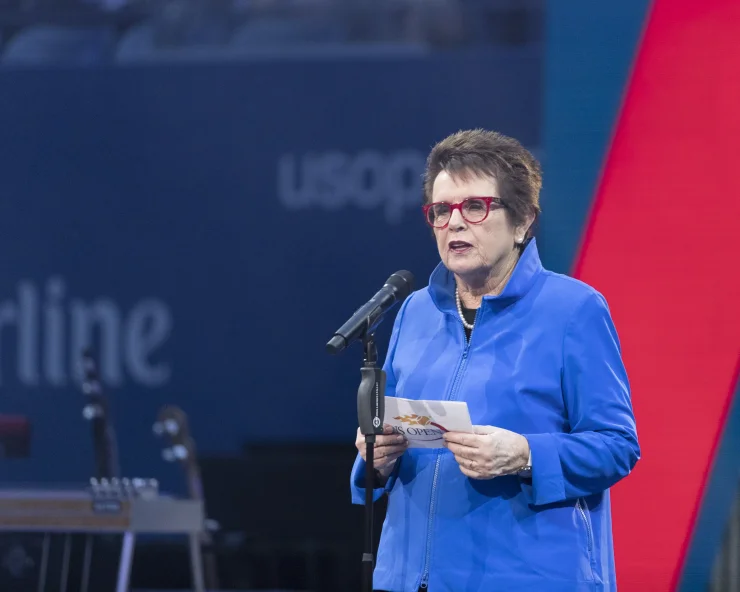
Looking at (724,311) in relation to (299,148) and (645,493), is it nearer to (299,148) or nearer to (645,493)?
(645,493)

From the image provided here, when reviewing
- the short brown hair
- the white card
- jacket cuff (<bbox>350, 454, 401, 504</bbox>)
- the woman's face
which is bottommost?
jacket cuff (<bbox>350, 454, 401, 504</bbox>)

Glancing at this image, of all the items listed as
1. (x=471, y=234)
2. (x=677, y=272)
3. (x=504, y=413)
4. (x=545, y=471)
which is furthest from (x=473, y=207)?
(x=677, y=272)

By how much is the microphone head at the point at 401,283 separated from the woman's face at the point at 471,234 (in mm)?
A: 96

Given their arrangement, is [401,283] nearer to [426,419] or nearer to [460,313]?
[460,313]

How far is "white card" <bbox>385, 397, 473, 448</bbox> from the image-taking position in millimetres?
1968

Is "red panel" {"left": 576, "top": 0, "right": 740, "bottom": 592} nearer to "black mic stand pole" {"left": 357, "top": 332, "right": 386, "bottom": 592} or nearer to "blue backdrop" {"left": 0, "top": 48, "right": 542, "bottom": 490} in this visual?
"black mic stand pole" {"left": 357, "top": 332, "right": 386, "bottom": 592}

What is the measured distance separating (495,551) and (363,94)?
13.8 feet

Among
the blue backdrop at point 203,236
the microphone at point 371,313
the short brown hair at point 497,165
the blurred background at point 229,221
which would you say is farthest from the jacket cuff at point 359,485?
the blue backdrop at point 203,236

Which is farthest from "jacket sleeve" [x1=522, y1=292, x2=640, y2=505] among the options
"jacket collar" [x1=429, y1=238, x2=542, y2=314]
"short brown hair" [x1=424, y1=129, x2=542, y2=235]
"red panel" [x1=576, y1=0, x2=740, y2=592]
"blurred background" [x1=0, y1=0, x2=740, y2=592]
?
"blurred background" [x1=0, y1=0, x2=740, y2=592]

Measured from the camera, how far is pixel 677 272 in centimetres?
300

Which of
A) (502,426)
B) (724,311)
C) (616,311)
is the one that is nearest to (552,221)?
(616,311)

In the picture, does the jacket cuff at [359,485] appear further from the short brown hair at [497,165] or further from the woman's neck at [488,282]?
→ the short brown hair at [497,165]

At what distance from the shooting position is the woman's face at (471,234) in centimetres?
215

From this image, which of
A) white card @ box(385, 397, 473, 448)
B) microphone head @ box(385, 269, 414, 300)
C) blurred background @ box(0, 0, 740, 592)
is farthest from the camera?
blurred background @ box(0, 0, 740, 592)
